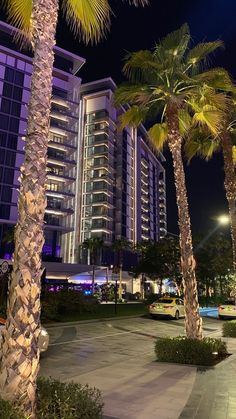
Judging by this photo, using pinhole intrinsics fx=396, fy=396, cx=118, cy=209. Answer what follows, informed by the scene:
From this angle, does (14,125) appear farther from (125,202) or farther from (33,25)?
(33,25)

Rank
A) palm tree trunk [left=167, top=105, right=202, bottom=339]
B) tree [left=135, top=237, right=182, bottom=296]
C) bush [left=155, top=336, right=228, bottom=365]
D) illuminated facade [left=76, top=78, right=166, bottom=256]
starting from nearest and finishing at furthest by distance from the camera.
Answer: bush [left=155, top=336, right=228, bottom=365]
palm tree trunk [left=167, top=105, right=202, bottom=339]
tree [left=135, top=237, right=182, bottom=296]
illuminated facade [left=76, top=78, right=166, bottom=256]

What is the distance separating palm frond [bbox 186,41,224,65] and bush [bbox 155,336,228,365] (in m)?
8.40

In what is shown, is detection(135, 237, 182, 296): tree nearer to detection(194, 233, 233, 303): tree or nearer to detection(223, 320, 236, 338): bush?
detection(194, 233, 233, 303): tree

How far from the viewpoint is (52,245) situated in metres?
78.2

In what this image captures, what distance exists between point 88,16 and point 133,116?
21.1 ft

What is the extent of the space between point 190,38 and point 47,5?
805cm

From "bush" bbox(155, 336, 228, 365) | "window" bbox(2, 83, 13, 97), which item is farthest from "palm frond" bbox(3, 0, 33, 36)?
"window" bbox(2, 83, 13, 97)

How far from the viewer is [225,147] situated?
15.9 m

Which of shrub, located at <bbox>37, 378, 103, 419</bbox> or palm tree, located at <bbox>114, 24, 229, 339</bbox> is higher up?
palm tree, located at <bbox>114, 24, 229, 339</bbox>

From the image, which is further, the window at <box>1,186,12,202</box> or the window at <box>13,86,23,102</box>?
the window at <box>13,86,23,102</box>

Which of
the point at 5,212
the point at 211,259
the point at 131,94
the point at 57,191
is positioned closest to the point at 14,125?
the point at 57,191

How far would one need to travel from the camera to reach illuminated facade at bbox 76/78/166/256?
9475cm

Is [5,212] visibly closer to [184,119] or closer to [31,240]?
[184,119]

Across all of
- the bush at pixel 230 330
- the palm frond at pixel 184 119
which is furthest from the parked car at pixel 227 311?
the palm frond at pixel 184 119
